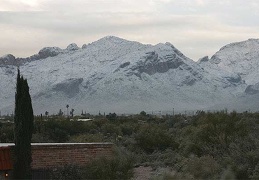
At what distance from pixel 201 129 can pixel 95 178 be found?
38.1 feet

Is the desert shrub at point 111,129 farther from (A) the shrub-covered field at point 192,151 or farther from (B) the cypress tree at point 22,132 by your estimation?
(B) the cypress tree at point 22,132

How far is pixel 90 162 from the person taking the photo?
24047mm

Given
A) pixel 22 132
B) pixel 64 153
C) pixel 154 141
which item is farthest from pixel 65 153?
pixel 154 141

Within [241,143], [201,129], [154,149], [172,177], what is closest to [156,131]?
[154,149]

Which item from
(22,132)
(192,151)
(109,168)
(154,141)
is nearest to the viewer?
(22,132)

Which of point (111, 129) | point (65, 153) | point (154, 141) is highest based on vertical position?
point (65, 153)

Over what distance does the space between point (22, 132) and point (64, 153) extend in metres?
1.92

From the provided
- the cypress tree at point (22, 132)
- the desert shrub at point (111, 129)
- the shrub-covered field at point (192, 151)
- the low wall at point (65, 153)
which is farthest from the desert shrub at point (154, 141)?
the cypress tree at point (22, 132)

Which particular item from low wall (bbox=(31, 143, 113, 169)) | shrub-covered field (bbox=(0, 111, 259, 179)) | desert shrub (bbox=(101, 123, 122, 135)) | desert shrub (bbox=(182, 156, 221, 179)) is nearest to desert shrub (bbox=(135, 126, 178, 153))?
shrub-covered field (bbox=(0, 111, 259, 179))

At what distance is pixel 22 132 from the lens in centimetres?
2294

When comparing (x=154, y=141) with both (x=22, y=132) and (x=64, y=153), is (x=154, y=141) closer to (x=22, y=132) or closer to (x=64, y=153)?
(x=64, y=153)

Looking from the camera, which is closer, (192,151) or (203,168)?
(203,168)

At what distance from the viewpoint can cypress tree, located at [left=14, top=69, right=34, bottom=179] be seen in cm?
2252

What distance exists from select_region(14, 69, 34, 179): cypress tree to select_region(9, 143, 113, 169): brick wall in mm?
600
